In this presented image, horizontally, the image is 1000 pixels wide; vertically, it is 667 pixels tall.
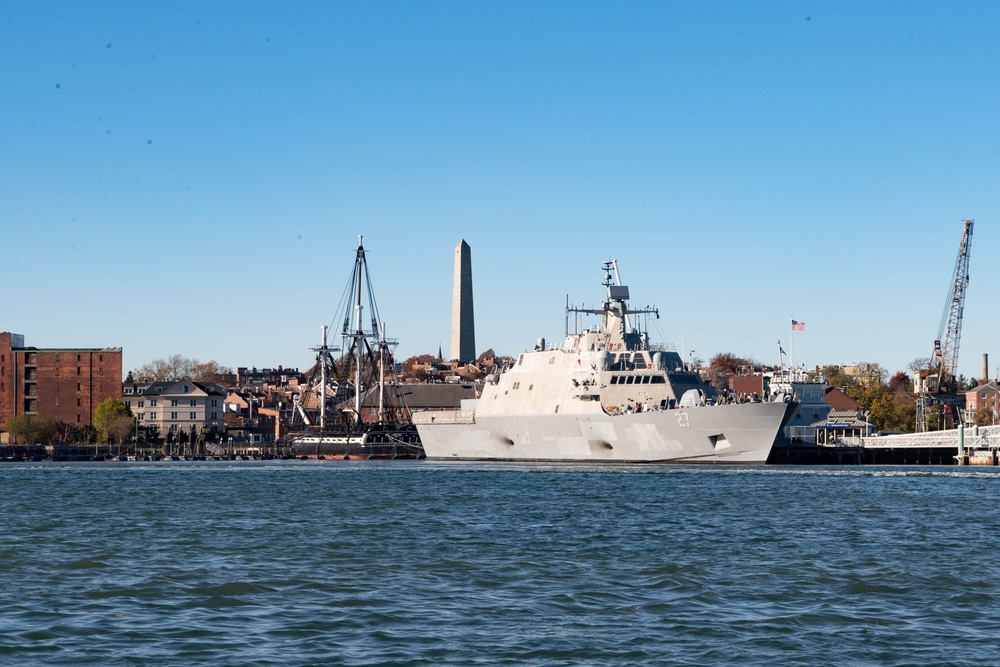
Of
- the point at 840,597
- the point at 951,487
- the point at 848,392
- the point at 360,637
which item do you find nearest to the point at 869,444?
the point at 951,487

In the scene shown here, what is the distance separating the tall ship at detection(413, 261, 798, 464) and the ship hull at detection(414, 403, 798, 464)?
6 cm

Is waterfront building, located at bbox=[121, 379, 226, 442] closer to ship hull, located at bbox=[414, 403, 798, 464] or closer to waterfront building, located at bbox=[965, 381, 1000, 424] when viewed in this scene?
ship hull, located at bbox=[414, 403, 798, 464]

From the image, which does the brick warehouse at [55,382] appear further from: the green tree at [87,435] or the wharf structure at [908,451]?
the wharf structure at [908,451]

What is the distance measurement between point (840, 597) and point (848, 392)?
137 meters

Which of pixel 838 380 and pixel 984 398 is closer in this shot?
pixel 984 398

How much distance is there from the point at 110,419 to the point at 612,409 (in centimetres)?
7068

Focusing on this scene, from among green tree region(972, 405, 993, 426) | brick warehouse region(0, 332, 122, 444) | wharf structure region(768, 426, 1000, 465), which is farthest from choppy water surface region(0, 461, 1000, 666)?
green tree region(972, 405, 993, 426)

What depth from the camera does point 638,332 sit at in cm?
8669

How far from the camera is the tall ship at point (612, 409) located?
71500 mm

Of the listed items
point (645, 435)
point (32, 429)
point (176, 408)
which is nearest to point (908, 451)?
point (645, 435)

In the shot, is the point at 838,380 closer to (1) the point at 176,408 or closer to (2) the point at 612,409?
(1) the point at 176,408

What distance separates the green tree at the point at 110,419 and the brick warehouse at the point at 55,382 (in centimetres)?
432

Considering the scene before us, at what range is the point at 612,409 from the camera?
7662 cm

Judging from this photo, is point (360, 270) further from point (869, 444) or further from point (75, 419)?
point (869, 444)
